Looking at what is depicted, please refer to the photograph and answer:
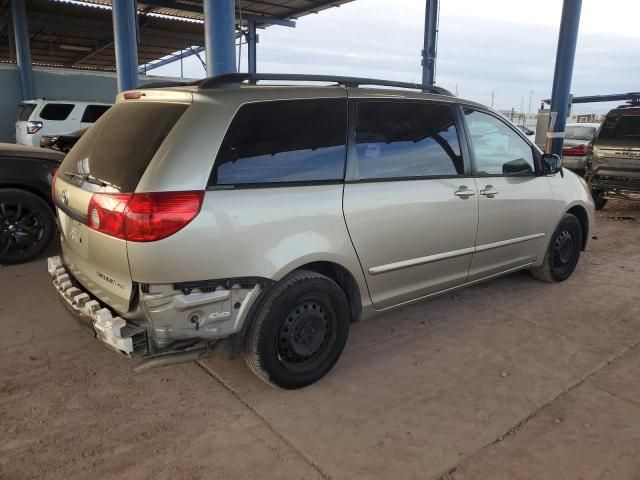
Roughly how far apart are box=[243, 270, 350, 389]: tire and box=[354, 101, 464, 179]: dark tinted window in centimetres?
77

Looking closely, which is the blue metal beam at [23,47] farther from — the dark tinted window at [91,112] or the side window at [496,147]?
the side window at [496,147]

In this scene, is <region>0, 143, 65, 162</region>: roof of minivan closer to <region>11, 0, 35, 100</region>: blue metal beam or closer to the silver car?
the silver car

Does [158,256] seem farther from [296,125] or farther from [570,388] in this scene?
[570,388]

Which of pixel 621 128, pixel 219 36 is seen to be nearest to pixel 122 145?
pixel 219 36

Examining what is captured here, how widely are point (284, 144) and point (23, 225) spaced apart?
147 inches

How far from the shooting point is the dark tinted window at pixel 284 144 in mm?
2580

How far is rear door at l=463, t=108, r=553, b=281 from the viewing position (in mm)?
3828

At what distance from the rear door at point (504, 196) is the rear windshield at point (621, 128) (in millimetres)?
5204

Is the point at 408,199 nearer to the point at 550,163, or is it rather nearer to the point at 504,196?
the point at 504,196

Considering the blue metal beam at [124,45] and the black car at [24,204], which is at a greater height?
the blue metal beam at [124,45]

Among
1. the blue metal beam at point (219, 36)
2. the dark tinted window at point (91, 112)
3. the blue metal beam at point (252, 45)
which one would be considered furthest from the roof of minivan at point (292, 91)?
the blue metal beam at point (252, 45)

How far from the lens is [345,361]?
132 inches

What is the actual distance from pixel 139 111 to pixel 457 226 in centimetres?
224

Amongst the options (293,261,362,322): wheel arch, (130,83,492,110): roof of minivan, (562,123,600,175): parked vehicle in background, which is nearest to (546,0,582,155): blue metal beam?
(562,123,600,175): parked vehicle in background
